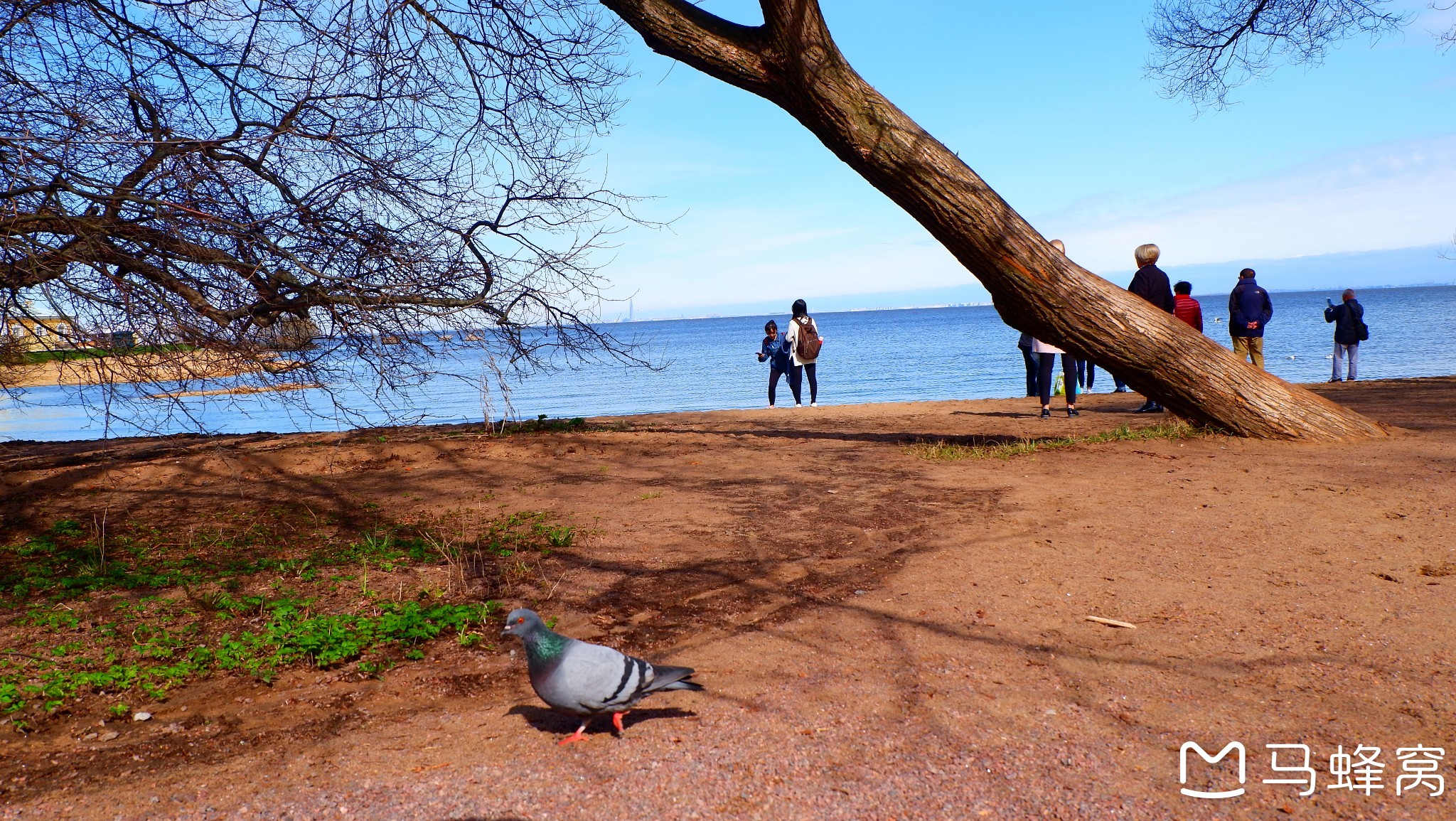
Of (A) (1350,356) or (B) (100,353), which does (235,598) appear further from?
(A) (1350,356)

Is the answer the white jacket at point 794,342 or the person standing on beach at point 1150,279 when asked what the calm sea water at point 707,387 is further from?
the person standing on beach at point 1150,279

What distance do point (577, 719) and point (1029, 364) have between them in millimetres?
12620

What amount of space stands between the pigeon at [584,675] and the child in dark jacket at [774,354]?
11.6 meters

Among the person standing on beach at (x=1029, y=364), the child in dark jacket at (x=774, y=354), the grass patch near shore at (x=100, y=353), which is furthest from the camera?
the child in dark jacket at (x=774, y=354)

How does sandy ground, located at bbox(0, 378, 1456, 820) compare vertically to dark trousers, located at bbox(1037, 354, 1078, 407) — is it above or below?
below

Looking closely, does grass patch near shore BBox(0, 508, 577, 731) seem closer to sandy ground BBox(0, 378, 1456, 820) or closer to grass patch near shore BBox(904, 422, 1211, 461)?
sandy ground BBox(0, 378, 1456, 820)

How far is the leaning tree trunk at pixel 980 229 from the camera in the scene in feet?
25.0

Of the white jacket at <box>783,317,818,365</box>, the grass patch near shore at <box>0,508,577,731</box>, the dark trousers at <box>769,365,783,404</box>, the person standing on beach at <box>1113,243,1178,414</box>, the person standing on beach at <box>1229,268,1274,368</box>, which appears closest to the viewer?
the grass patch near shore at <box>0,508,577,731</box>

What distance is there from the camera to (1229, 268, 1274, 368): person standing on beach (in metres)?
13.1

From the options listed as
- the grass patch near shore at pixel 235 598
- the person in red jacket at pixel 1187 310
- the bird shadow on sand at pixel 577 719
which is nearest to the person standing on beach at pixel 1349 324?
the person in red jacket at pixel 1187 310

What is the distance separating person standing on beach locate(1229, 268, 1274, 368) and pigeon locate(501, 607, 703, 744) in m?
12.7

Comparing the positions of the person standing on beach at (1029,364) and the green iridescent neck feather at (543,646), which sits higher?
the person standing on beach at (1029,364)

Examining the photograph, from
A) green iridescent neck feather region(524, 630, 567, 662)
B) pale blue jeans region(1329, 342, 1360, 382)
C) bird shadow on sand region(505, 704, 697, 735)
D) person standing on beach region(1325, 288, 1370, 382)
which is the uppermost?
person standing on beach region(1325, 288, 1370, 382)

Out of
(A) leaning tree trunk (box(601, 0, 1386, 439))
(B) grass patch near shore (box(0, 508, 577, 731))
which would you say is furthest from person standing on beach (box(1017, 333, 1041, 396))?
(B) grass patch near shore (box(0, 508, 577, 731))
